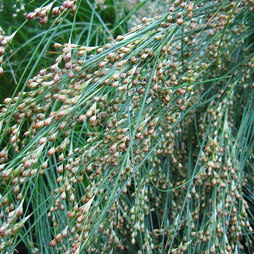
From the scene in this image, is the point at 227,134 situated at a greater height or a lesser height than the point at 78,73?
lesser

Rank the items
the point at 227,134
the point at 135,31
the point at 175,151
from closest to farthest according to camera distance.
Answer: the point at 135,31 < the point at 227,134 < the point at 175,151

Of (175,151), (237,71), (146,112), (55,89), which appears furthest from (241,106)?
(55,89)

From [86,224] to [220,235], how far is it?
1.47ft

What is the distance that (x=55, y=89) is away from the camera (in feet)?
2.12

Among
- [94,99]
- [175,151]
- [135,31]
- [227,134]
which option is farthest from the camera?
[175,151]

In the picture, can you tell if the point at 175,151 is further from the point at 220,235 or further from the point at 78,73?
the point at 78,73

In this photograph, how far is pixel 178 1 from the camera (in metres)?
0.71

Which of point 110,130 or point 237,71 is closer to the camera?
point 110,130

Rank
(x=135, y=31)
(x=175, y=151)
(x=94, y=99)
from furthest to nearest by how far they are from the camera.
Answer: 1. (x=175, y=151)
2. (x=135, y=31)
3. (x=94, y=99)

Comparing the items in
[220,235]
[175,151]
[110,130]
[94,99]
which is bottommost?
[220,235]

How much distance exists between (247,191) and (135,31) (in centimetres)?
86

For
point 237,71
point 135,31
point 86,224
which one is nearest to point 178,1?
point 135,31

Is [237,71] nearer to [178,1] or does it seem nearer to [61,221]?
[178,1]

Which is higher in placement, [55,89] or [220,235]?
[55,89]
